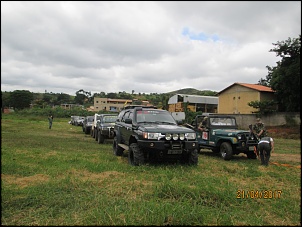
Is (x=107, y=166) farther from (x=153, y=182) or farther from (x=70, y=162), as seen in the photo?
(x=153, y=182)

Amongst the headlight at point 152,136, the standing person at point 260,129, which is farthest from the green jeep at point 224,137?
the headlight at point 152,136

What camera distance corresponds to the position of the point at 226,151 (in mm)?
9078

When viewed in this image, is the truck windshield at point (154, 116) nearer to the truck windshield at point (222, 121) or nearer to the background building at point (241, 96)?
the truck windshield at point (222, 121)

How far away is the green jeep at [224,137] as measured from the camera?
8.88 meters

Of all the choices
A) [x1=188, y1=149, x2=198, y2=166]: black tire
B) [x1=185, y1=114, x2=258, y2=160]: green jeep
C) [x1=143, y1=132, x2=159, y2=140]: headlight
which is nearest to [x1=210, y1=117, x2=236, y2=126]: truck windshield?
[x1=185, y1=114, x2=258, y2=160]: green jeep

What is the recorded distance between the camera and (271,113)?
2598cm

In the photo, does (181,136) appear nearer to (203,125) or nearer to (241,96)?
(203,125)
